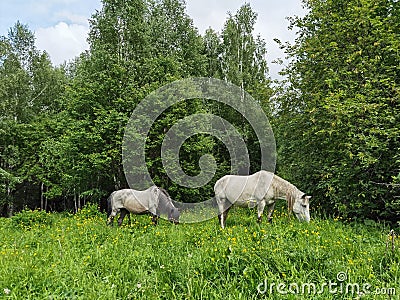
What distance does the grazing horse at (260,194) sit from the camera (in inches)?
361

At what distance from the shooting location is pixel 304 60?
11.9 meters

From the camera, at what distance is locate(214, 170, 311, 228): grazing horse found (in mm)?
9172

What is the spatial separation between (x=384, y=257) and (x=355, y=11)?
7961 millimetres

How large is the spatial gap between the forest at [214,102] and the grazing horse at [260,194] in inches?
52.6

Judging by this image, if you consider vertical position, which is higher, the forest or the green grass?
the forest

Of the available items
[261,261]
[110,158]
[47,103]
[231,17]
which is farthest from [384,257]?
[47,103]
